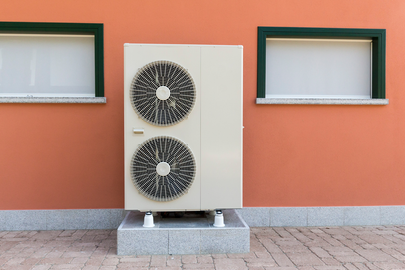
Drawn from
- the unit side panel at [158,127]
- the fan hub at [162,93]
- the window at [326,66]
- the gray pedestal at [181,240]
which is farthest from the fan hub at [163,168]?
the window at [326,66]

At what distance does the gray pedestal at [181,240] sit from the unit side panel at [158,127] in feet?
0.74

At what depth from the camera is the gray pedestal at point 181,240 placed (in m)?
3.33

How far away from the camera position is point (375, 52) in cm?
459

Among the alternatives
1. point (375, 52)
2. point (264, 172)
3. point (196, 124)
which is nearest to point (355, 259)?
point (264, 172)

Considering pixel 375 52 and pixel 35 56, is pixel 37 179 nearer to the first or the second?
pixel 35 56

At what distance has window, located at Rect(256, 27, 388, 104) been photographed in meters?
4.49

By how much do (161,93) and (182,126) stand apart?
1.32 feet

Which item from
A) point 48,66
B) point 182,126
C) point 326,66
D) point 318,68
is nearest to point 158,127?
point 182,126

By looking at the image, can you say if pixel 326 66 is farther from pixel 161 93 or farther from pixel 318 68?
pixel 161 93

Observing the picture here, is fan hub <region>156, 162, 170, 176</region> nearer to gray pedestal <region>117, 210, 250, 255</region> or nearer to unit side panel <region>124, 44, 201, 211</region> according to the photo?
unit side panel <region>124, 44, 201, 211</region>

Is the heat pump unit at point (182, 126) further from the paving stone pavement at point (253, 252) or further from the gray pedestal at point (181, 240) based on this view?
the paving stone pavement at point (253, 252)

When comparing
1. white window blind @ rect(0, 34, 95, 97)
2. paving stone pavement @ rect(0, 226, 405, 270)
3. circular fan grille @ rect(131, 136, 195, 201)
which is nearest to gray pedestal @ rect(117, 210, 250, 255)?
paving stone pavement @ rect(0, 226, 405, 270)

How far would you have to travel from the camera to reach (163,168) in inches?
132

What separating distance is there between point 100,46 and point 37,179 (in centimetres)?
194
